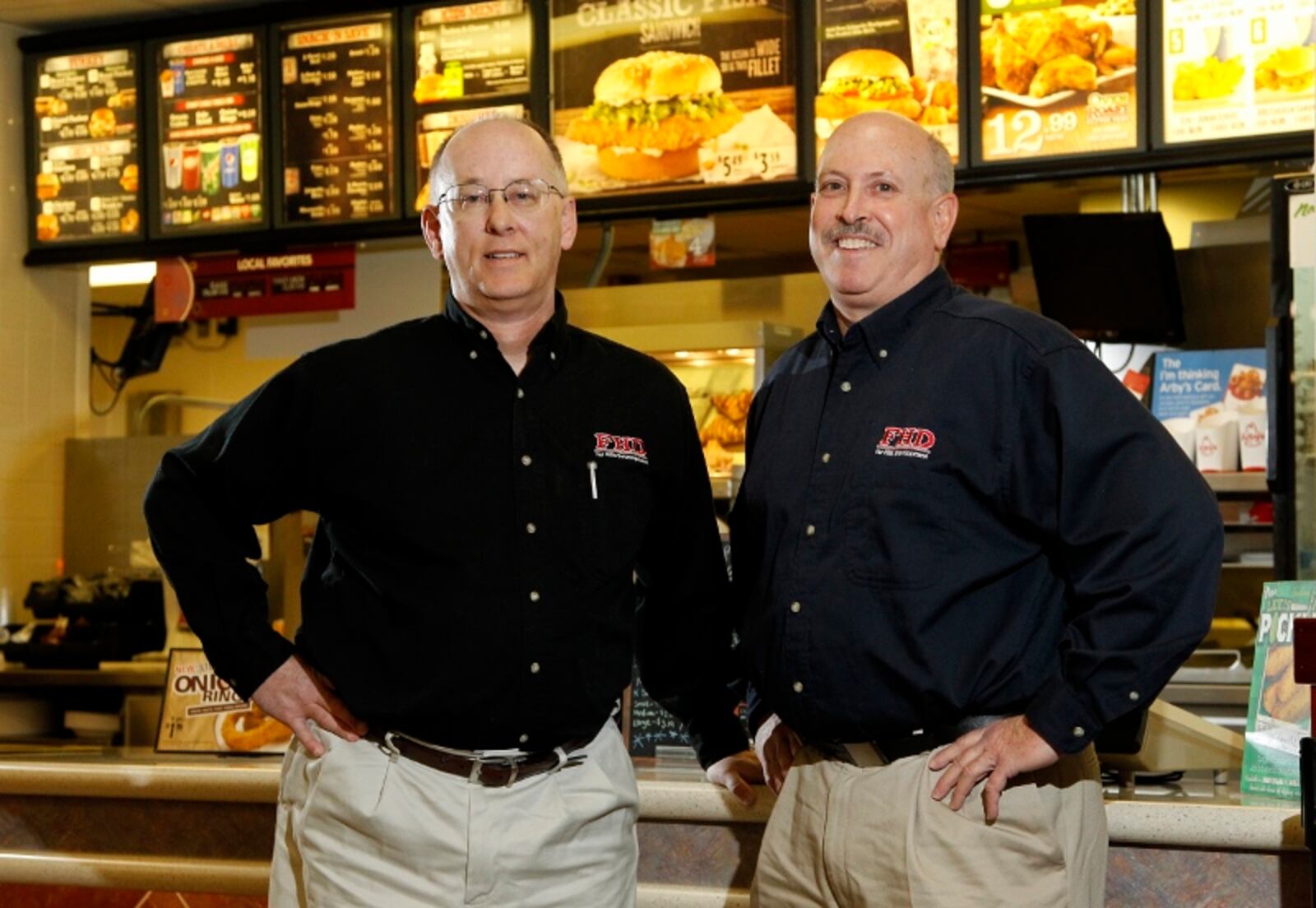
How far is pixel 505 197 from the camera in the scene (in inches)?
91.7

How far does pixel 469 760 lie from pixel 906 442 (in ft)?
2.33

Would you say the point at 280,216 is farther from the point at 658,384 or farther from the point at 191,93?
the point at 658,384

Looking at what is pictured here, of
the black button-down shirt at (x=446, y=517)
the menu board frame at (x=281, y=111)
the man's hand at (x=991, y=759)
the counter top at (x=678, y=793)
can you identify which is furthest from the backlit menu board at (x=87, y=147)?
the man's hand at (x=991, y=759)

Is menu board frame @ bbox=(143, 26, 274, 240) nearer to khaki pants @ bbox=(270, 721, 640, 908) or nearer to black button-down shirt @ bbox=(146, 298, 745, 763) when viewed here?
black button-down shirt @ bbox=(146, 298, 745, 763)

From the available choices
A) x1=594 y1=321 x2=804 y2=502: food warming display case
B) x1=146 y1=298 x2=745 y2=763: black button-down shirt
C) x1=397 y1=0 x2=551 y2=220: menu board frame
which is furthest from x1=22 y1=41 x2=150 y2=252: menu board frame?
x1=146 y1=298 x2=745 y2=763: black button-down shirt

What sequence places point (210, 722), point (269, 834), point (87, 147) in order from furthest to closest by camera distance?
point (87, 147)
point (210, 722)
point (269, 834)

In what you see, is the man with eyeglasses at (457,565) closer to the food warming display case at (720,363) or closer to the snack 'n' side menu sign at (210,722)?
the snack 'n' side menu sign at (210,722)

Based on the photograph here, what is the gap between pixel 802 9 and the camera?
18.1 feet

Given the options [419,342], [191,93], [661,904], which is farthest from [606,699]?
[191,93]

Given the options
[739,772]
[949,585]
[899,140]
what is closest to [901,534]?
[949,585]

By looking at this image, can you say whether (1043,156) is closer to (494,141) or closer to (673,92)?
(673,92)

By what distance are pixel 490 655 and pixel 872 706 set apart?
0.50 meters

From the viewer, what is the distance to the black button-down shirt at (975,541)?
6.52ft

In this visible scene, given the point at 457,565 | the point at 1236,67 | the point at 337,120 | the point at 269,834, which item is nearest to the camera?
the point at 457,565
